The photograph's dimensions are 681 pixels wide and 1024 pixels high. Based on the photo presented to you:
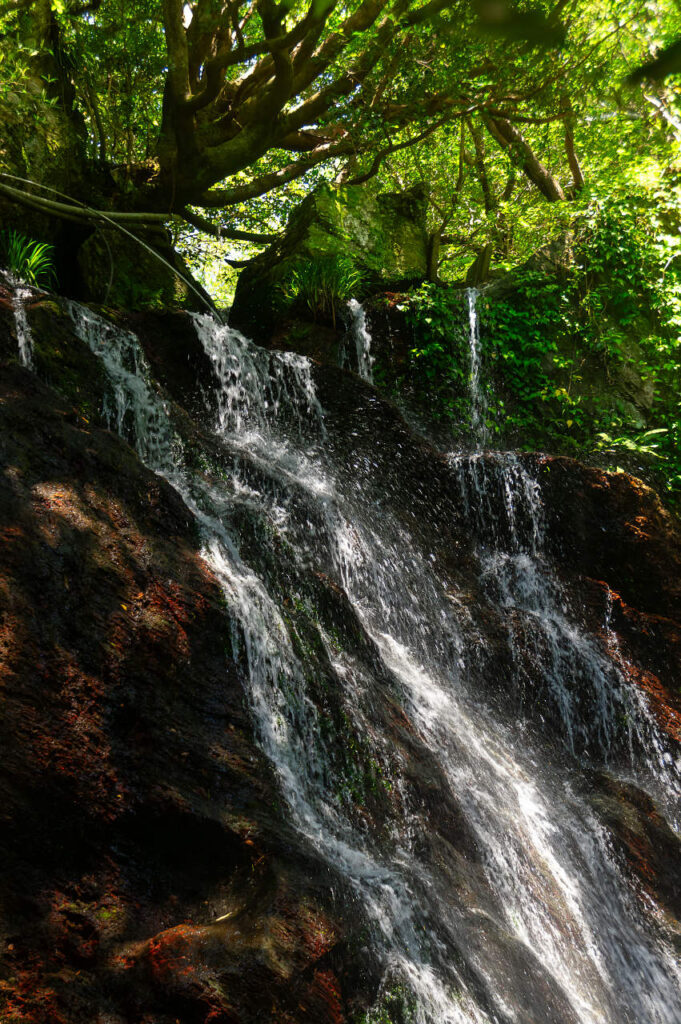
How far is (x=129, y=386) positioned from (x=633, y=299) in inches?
325

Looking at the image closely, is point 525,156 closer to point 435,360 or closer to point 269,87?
point 435,360

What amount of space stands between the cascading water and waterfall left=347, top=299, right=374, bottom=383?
152cm

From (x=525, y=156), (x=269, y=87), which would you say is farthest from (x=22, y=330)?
(x=525, y=156)

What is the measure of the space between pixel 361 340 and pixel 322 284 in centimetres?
93

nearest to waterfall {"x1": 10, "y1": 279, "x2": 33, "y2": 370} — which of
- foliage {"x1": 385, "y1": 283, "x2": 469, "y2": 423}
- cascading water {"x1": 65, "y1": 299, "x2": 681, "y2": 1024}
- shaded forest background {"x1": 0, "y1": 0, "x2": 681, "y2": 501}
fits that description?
cascading water {"x1": 65, "y1": 299, "x2": 681, "y2": 1024}

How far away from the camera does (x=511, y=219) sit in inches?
489

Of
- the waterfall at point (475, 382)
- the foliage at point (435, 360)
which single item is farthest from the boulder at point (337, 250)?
the waterfall at point (475, 382)

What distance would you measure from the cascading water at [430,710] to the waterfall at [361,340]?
1522 mm

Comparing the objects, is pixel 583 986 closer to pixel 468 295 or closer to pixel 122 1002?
pixel 122 1002

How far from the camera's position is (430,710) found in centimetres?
529

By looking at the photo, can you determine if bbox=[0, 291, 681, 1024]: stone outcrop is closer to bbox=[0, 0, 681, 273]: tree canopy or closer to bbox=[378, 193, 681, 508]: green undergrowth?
bbox=[0, 0, 681, 273]: tree canopy

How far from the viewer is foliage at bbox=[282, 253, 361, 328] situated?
386 inches

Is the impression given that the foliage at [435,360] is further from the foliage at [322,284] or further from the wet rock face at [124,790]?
the wet rock face at [124,790]

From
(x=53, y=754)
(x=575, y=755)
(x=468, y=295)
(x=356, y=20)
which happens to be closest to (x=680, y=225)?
(x=468, y=295)
